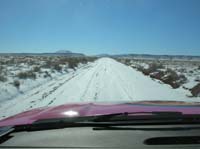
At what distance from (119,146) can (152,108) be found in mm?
1103

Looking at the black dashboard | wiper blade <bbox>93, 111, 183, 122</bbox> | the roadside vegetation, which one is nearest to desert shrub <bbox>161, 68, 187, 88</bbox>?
the roadside vegetation

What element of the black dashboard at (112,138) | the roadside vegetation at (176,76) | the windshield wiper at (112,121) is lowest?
the roadside vegetation at (176,76)

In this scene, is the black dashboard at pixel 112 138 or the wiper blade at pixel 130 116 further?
the wiper blade at pixel 130 116

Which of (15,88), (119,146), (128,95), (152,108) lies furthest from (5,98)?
(119,146)

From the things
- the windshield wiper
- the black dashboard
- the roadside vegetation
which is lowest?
the roadside vegetation

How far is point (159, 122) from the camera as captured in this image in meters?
2.28

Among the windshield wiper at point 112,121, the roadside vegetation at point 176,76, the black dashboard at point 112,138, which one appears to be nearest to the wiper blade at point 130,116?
the windshield wiper at point 112,121

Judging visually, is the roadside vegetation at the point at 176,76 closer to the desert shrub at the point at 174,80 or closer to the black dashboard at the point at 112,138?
the desert shrub at the point at 174,80

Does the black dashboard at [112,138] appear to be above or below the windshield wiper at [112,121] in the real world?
below

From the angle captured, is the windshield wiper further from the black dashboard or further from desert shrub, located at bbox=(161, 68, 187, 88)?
desert shrub, located at bbox=(161, 68, 187, 88)

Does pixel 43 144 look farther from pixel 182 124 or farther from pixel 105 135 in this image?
pixel 182 124

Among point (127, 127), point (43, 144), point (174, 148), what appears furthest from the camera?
point (127, 127)

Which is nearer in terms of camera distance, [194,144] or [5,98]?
[194,144]

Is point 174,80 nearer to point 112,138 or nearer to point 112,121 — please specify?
point 112,121
